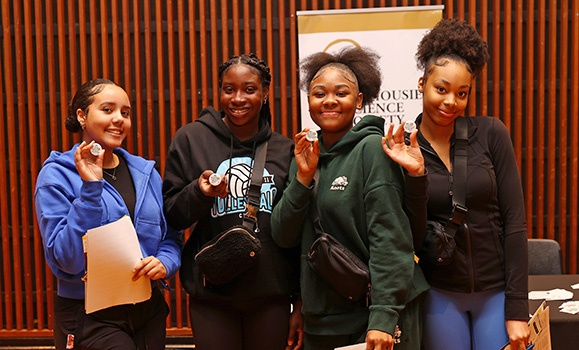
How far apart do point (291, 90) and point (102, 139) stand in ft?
7.68

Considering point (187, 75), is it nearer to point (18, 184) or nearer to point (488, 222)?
point (18, 184)

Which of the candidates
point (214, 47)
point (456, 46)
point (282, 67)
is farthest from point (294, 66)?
point (456, 46)

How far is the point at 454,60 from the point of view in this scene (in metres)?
2.17

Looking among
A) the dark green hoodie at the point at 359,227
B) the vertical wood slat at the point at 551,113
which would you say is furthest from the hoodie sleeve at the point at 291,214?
the vertical wood slat at the point at 551,113

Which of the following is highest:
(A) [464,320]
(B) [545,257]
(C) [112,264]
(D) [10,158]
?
(D) [10,158]

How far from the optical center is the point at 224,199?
89.7 inches

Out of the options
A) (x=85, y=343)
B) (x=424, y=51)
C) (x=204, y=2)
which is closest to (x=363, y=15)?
(x=204, y=2)

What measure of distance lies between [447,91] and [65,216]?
145 cm

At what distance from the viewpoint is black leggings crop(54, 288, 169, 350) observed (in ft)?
6.94

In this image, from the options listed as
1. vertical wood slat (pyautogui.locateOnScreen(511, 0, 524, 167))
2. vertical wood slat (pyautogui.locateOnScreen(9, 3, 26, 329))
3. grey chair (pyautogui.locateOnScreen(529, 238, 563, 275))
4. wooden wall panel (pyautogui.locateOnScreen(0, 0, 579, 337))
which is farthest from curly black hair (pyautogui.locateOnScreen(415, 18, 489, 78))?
vertical wood slat (pyautogui.locateOnScreen(9, 3, 26, 329))

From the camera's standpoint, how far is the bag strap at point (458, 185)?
2.06 metres

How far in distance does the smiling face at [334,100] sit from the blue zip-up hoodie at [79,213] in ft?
2.44

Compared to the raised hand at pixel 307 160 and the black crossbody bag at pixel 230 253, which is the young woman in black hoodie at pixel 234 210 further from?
the raised hand at pixel 307 160

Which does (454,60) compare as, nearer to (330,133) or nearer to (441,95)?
(441,95)
